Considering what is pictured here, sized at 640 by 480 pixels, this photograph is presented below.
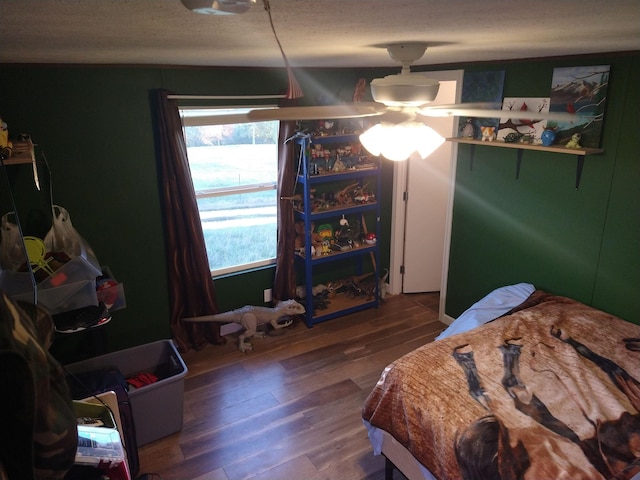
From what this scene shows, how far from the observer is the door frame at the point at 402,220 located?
377 centimetres

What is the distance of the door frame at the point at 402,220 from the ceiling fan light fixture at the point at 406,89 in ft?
7.17

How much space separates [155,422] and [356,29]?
256 centimetres

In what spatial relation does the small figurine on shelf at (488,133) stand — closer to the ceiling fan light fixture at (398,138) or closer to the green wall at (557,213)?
the green wall at (557,213)

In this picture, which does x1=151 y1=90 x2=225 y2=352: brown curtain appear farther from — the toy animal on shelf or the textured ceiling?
the textured ceiling

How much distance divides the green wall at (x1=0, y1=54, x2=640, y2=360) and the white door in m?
0.65

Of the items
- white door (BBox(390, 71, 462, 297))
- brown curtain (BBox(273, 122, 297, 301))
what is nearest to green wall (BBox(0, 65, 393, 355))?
brown curtain (BBox(273, 122, 297, 301))

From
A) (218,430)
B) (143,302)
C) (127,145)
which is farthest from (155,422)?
(127,145)

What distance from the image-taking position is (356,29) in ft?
3.92

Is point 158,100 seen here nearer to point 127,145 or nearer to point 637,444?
point 127,145

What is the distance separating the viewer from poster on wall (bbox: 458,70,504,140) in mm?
3320

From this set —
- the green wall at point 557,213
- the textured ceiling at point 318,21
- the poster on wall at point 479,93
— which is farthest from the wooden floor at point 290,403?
the textured ceiling at point 318,21

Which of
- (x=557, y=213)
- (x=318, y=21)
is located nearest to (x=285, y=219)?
(x=557, y=213)

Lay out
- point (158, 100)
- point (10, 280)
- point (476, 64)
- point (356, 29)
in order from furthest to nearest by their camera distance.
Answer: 1. point (476, 64)
2. point (158, 100)
3. point (10, 280)
4. point (356, 29)

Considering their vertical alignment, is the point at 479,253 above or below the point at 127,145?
below
